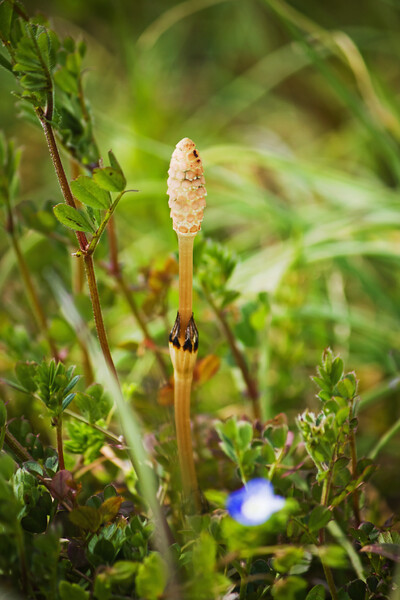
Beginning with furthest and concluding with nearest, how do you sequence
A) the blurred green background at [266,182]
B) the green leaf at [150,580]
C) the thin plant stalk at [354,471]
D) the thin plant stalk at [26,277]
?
1. the blurred green background at [266,182]
2. the thin plant stalk at [26,277]
3. the thin plant stalk at [354,471]
4. the green leaf at [150,580]

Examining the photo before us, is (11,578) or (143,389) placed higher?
(143,389)

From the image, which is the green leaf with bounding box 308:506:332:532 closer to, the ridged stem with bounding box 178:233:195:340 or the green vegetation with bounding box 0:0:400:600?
the green vegetation with bounding box 0:0:400:600

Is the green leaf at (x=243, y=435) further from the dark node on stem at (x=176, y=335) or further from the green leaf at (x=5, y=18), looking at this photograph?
the green leaf at (x=5, y=18)

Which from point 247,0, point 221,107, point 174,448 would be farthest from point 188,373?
point 247,0

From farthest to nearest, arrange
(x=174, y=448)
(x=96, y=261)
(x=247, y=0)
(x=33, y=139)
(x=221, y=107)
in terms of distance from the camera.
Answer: (x=247, y=0), (x=221, y=107), (x=33, y=139), (x=96, y=261), (x=174, y=448)

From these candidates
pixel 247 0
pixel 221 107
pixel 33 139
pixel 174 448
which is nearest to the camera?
pixel 174 448

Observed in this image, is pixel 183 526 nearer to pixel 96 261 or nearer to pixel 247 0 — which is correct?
pixel 96 261

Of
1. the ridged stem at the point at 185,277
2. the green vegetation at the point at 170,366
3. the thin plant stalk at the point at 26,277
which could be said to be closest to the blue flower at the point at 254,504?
the green vegetation at the point at 170,366
